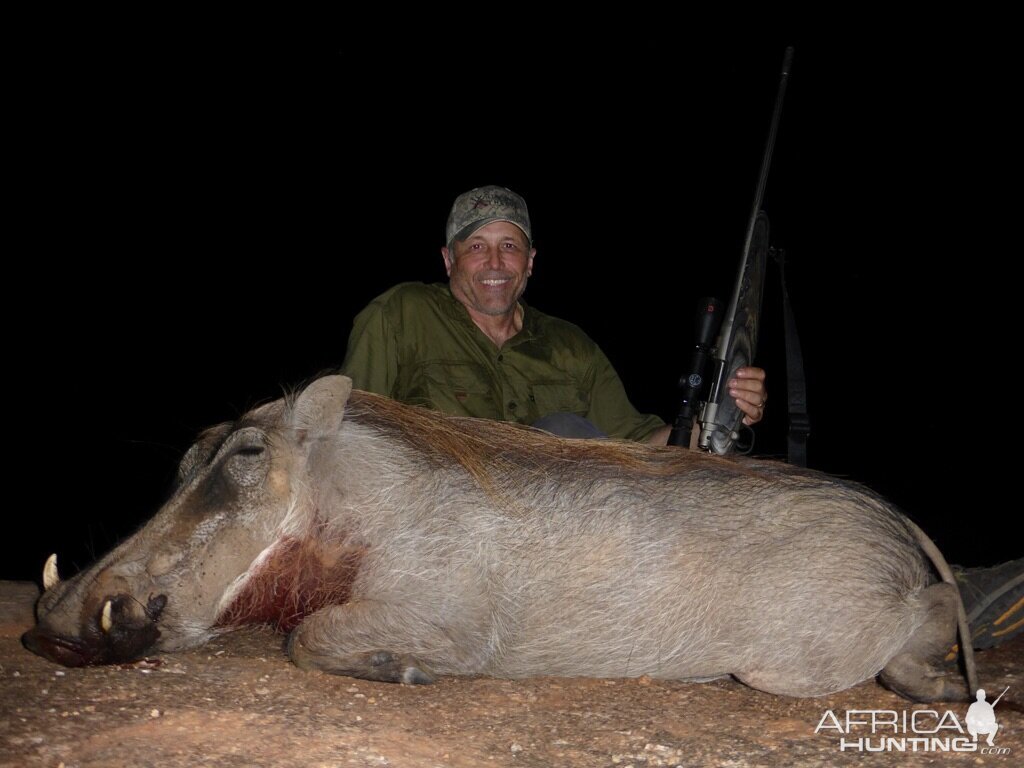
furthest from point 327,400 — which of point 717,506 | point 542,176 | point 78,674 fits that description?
point 542,176

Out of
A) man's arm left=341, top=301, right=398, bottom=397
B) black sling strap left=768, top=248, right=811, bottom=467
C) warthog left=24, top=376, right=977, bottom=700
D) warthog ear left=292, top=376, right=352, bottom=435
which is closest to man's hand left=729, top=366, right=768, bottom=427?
black sling strap left=768, top=248, right=811, bottom=467

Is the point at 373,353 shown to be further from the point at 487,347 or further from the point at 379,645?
the point at 379,645

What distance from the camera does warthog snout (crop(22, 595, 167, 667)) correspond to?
2045mm

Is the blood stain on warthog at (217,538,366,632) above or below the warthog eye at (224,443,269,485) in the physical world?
below

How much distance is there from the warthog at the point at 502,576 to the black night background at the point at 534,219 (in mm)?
7137

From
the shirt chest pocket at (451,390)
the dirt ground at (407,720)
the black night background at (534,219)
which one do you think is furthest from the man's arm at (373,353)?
the black night background at (534,219)

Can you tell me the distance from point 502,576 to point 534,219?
10435 millimetres

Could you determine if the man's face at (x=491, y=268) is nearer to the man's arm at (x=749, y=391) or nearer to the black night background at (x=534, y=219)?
the man's arm at (x=749, y=391)

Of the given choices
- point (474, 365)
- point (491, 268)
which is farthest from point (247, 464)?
point (491, 268)

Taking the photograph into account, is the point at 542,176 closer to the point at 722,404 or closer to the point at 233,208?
the point at 233,208

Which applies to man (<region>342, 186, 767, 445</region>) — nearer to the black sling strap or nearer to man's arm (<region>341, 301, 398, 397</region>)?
man's arm (<region>341, 301, 398, 397</region>)

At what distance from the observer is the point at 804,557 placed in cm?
221

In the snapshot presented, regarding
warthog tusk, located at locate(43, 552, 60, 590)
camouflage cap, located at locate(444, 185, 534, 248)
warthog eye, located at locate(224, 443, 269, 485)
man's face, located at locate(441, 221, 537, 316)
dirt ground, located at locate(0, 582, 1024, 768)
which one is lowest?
dirt ground, located at locate(0, 582, 1024, 768)

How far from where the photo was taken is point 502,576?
220 cm
